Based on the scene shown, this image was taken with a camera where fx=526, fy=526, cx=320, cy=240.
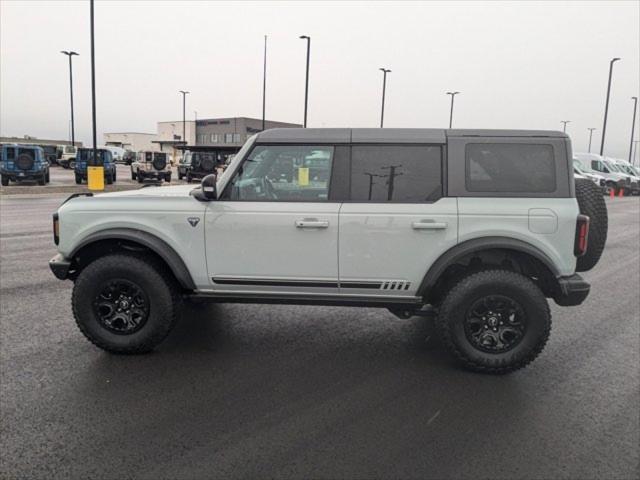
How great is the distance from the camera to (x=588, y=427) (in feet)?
11.1

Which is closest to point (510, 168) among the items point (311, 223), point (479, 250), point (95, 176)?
point (479, 250)

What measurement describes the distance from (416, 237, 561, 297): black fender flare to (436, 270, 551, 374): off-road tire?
0.20 meters

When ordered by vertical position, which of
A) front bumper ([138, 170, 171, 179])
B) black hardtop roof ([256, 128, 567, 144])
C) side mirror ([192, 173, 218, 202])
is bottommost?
front bumper ([138, 170, 171, 179])

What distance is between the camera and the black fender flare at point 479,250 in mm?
4148

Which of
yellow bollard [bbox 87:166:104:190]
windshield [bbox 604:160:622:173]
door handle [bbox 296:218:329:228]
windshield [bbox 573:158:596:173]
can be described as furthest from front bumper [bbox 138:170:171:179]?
windshield [bbox 604:160:622:173]

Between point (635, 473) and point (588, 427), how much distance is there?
0.50m

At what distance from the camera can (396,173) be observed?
14.1 feet

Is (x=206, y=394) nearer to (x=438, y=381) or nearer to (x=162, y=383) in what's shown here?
(x=162, y=383)

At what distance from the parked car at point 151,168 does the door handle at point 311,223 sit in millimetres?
26715

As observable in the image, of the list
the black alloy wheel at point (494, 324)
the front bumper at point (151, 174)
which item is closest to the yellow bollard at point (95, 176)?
the front bumper at point (151, 174)

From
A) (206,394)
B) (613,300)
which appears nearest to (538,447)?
(206,394)

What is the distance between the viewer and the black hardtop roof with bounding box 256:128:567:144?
4293 millimetres

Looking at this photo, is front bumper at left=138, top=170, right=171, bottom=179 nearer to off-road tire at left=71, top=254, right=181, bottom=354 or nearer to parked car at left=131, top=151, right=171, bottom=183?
parked car at left=131, top=151, right=171, bottom=183

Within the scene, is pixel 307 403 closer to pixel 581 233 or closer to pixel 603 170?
pixel 581 233
